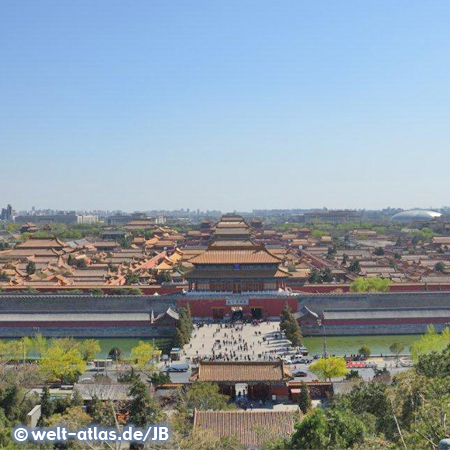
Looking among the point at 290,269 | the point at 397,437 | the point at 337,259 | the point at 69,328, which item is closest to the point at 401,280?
the point at 290,269

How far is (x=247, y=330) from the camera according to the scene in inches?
1351

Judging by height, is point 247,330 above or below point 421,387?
below

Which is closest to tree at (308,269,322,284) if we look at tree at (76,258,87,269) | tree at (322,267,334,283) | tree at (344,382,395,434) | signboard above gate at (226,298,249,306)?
tree at (322,267,334,283)

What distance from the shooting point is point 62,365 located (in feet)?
78.5

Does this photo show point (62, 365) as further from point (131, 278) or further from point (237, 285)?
point (131, 278)

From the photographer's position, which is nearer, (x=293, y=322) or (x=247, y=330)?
(x=293, y=322)

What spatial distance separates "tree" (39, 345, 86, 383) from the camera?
23.7 m

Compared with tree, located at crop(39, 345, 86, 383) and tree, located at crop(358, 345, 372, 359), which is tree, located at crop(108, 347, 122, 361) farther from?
tree, located at crop(358, 345, 372, 359)

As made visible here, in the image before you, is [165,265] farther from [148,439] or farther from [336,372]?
[148,439]

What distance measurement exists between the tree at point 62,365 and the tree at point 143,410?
7.91m

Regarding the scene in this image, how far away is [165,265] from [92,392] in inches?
1349

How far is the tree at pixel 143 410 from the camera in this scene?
16234mm

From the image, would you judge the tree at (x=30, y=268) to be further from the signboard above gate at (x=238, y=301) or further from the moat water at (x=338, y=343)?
the signboard above gate at (x=238, y=301)

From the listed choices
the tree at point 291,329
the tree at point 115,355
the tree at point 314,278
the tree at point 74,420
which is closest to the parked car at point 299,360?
the tree at point 291,329
